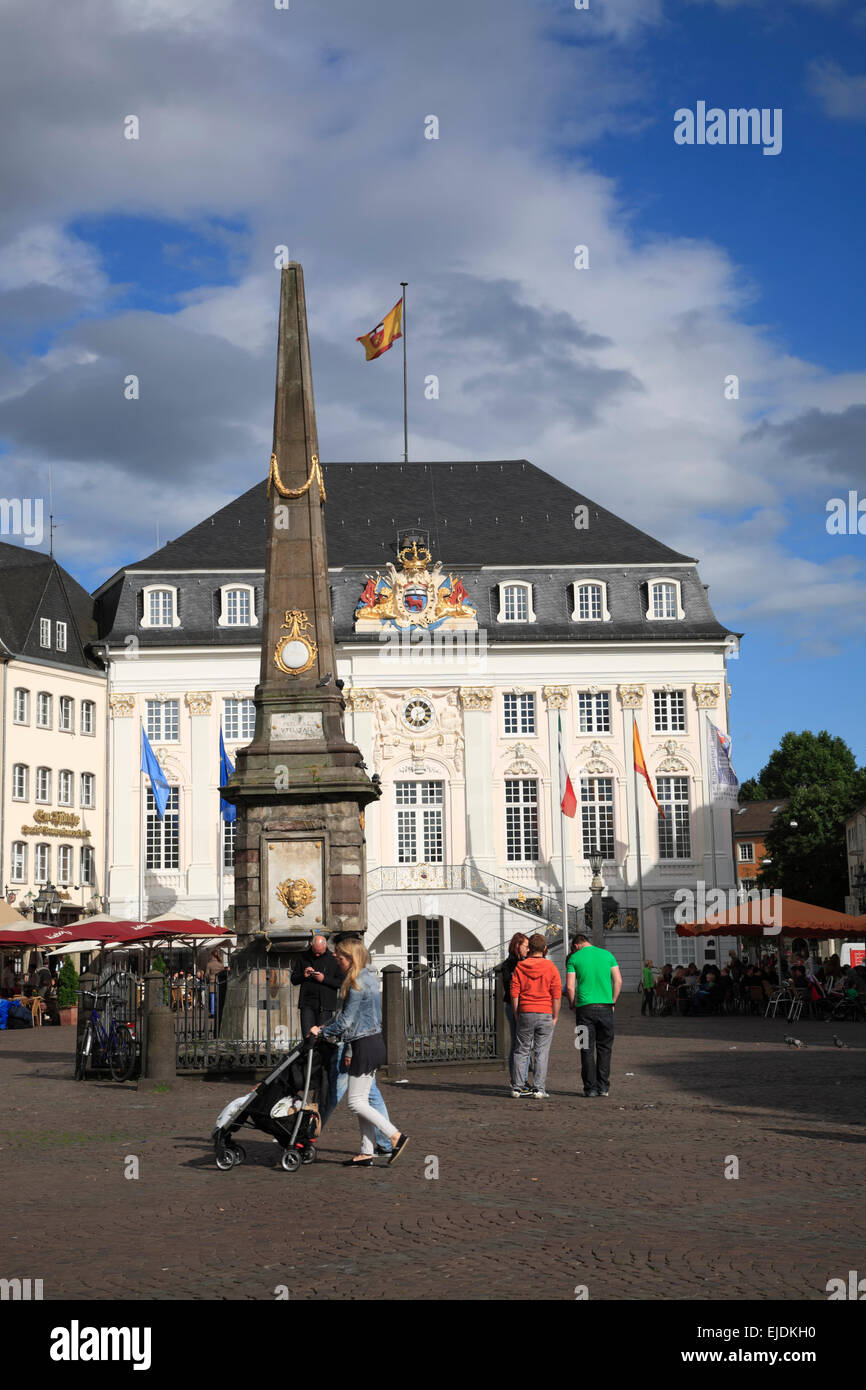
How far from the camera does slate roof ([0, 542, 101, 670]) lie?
5378 cm

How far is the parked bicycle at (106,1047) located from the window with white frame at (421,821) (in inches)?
1424

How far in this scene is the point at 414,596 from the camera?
2172 inches

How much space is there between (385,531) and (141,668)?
9.98m

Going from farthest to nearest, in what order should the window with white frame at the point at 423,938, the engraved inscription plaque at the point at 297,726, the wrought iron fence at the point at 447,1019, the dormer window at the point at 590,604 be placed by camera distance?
the dormer window at the point at 590,604, the window with white frame at the point at 423,938, the engraved inscription plaque at the point at 297,726, the wrought iron fence at the point at 447,1019

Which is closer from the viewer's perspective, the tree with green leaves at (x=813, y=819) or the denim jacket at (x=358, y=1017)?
the denim jacket at (x=358, y=1017)

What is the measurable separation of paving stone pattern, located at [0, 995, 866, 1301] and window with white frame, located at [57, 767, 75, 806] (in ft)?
125

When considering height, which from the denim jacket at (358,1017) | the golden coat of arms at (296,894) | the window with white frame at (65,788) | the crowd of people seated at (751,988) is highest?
the window with white frame at (65,788)

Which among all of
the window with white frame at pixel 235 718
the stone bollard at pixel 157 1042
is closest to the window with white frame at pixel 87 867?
the window with white frame at pixel 235 718

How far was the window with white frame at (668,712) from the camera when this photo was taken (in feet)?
184

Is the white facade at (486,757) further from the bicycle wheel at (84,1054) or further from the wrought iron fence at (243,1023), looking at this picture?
the wrought iron fence at (243,1023)

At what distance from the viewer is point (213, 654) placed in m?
55.7

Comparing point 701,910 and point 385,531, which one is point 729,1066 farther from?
→ point 385,531

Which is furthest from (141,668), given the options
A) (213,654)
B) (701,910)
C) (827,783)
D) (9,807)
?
(827,783)

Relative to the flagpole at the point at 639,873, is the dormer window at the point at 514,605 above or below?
above
